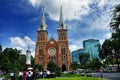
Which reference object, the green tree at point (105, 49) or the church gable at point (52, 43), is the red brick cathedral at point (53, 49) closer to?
the church gable at point (52, 43)

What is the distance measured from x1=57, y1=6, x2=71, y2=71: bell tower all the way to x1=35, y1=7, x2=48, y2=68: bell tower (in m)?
6.88

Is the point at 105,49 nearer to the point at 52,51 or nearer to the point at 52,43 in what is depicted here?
the point at 52,51

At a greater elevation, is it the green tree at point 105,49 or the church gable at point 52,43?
the church gable at point 52,43

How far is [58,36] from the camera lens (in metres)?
86.8

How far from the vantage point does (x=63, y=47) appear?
84.4m

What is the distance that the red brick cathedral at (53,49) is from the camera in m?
82.1

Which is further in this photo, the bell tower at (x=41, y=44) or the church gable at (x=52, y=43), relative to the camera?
the church gable at (x=52, y=43)

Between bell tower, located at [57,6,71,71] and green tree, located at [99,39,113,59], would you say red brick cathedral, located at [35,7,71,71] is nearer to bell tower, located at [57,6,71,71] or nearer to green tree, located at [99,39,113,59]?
bell tower, located at [57,6,71,71]

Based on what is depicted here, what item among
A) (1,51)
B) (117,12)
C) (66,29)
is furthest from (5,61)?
(117,12)

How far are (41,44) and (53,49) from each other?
6.18 m

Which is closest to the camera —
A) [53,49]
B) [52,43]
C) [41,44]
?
[41,44]

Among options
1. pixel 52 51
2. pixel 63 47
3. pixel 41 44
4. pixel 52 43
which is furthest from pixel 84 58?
pixel 41 44

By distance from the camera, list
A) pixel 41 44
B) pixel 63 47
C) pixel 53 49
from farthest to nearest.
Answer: pixel 53 49 → pixel 41 44 → pixel 63 47

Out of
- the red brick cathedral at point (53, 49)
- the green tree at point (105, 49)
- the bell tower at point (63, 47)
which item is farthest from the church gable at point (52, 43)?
the green tree at point (105, 49)
